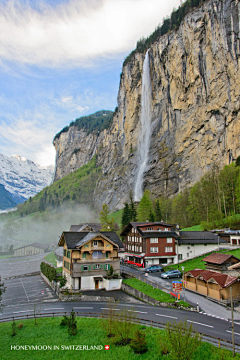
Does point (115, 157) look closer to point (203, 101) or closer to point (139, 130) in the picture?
point (139, 130)

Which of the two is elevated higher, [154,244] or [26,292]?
[154,244]

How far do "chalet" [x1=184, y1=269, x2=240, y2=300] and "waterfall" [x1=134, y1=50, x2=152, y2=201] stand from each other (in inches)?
4088

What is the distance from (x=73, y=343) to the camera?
75.3 feet

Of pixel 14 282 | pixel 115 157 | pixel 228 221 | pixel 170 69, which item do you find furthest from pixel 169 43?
pixel 14 282

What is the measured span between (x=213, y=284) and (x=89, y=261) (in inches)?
824

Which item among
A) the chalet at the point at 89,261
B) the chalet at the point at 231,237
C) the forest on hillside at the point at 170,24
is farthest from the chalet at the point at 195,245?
the forest on hillside at the point at 170,24

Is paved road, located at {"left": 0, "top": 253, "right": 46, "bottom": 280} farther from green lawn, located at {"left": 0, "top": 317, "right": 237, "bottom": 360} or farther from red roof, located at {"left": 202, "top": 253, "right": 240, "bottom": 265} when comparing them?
red roof, located at {"left": 202, "top": 253, "right": 240, "bottom": 265}

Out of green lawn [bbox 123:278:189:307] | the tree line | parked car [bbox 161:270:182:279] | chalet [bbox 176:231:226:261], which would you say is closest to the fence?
green lawn [bbox 123:278:189:307]

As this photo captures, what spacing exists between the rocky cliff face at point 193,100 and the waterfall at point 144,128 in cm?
409

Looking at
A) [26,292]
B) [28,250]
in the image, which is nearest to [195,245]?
[26,292]

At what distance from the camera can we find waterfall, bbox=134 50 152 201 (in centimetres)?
14238

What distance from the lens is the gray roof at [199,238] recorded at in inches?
2116

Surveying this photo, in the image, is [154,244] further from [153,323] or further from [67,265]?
[153,323]

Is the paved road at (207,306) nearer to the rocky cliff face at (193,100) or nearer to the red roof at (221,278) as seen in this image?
the red roof at (221,278)
